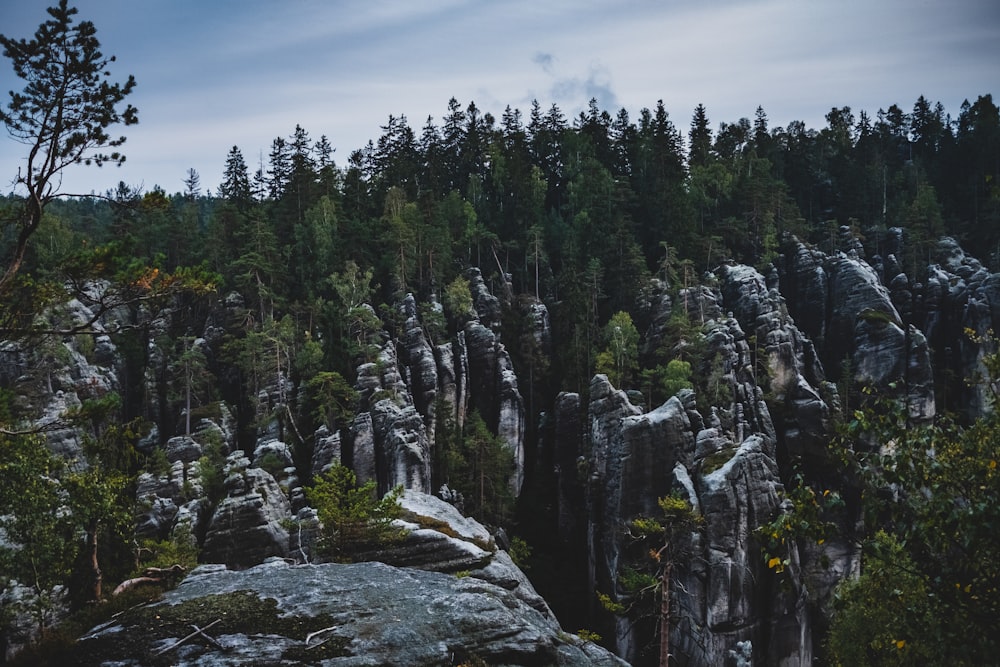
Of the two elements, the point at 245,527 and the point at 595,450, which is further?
the point at 595,450

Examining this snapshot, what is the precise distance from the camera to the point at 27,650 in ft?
34.1

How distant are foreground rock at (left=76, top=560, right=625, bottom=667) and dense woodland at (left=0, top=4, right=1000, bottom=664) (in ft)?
54.0

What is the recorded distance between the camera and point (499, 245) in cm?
7219

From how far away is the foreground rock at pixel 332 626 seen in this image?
33.7ft

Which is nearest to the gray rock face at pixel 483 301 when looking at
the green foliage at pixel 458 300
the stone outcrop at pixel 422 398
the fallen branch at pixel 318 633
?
the stone outcrop at pixel 422 398

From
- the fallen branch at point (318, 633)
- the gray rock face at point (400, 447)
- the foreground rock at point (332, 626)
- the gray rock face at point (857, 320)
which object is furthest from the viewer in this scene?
the gray rock face at point (857, 320)

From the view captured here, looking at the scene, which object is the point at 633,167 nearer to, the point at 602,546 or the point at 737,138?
the point at 737,138

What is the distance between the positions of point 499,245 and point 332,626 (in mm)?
62800

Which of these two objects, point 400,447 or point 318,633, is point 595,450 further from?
point 318,633

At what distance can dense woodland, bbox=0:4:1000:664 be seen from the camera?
5384 centimetres

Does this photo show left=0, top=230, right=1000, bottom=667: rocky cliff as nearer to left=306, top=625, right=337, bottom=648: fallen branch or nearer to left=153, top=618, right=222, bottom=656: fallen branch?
left=306, top=625, right=337, bottom=648: fallen branch

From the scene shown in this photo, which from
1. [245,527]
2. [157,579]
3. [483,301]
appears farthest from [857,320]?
Answer: [157,579]

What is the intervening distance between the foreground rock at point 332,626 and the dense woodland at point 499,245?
16.5m

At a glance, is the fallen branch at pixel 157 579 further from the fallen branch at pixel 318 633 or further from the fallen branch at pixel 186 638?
the fallen branch at pixel 318 633
